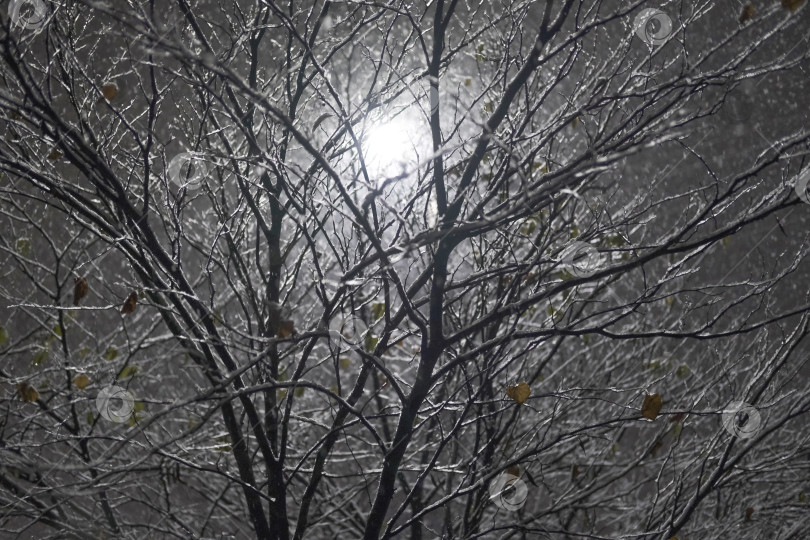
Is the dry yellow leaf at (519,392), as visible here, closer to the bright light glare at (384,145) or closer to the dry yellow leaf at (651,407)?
the dry yellow leaf at (651,407)

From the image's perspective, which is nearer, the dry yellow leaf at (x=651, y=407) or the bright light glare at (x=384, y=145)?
the dry yellow leaf at (x=651, y=407)

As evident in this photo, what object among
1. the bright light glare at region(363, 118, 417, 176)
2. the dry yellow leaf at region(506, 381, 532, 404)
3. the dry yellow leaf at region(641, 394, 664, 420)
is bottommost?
the dry yellow leaf at region(641, 394, 664, 420)

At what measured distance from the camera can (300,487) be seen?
5941mm

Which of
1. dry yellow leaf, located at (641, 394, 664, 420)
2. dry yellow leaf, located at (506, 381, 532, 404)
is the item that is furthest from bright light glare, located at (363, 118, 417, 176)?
dry yellow leaf, located at (641, 394, 664, 420)

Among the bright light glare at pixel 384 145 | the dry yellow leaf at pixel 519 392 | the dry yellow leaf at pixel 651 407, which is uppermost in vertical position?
the bright light glare at pixel 384 145

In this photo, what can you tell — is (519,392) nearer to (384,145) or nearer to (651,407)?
(651,407)

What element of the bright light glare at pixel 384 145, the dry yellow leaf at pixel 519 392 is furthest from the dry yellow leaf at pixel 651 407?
the bright light glare at pixel 384 145

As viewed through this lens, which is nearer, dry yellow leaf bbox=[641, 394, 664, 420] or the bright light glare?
dry yellow leaf bbox=[641, 394, 664, 420]

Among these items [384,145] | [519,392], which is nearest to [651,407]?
[519,392]

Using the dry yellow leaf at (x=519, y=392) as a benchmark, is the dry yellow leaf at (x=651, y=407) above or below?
below

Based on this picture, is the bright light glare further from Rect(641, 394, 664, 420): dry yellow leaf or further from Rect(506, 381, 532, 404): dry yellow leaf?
Rect(641, 394, 664, 420): dry yellow leaf

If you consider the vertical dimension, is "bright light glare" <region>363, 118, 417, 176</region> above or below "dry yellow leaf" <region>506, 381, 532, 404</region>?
above

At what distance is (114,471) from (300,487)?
423 cm

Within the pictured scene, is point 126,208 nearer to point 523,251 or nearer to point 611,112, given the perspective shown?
point 611,112
